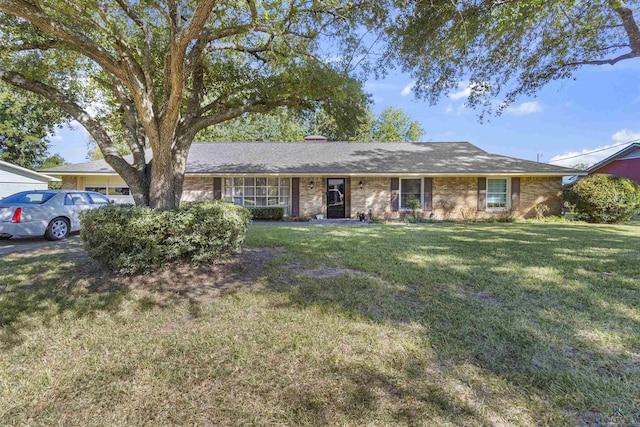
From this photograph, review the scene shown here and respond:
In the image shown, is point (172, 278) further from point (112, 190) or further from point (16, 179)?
point (16, 179)

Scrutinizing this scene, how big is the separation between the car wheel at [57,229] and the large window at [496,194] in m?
16.4

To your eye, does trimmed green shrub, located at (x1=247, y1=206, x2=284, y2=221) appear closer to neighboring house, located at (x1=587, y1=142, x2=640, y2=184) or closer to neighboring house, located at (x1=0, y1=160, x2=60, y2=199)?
neighboring house, located at (x1=0, y1=160, x2=60, y2=199)

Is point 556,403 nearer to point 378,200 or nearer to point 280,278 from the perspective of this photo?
point 280,278

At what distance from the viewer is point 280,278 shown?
4.56 meters

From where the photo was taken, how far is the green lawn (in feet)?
6.52

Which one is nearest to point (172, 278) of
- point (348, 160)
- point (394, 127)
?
point (348, 160)

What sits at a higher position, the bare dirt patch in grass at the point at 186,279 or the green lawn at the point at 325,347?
the bare dirt patch in grass at the point at 186,279

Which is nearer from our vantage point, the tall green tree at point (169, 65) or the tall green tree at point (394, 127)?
the tall green tree at point (169, 65)

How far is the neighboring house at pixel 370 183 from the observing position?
45.2ft

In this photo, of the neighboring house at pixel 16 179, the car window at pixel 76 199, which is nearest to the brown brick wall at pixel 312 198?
the car window at pixel 76 199

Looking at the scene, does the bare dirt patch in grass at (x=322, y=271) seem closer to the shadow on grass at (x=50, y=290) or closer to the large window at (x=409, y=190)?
the shadow on grass at (x=50, y=290)

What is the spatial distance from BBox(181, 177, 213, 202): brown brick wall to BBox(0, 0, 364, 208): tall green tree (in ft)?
22.1

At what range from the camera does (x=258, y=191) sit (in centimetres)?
1502

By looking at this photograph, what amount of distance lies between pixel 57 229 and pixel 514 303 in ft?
35.5
